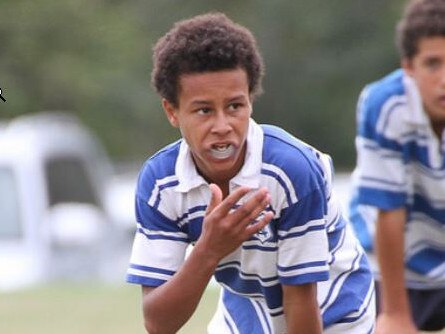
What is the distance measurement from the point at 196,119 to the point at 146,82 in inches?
1050

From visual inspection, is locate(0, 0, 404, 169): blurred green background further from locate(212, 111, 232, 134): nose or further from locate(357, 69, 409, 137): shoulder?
locate(212, 111, 232, 134): nose

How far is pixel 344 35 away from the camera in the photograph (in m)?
32.9

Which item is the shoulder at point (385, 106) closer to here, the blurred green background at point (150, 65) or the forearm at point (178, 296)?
the forearm at point (178, 296)

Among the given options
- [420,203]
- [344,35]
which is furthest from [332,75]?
[420,203]

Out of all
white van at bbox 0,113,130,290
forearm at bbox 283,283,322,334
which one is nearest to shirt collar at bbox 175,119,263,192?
forearm at bbox 283,283,322,334

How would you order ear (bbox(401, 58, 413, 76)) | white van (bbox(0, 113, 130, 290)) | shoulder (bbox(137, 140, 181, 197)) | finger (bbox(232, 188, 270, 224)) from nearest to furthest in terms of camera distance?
finger (bbox(232, 188, 270, 224)), shoulder (bbox(137, 140, 181, 197)), ear (bbox(401, 58, 413, 76)), white van (bbox(0, 113, 130, 290))

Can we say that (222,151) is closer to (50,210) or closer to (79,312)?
(79,312)

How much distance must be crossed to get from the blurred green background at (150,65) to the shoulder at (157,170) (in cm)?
2473

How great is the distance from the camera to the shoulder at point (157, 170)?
584 cm

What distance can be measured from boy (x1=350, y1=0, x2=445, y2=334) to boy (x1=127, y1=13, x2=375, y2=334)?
986 mm

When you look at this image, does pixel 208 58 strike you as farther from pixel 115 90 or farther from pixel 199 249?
pixel 115 90

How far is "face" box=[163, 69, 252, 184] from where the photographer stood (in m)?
5.61

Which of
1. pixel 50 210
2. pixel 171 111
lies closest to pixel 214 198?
pixel 171 111

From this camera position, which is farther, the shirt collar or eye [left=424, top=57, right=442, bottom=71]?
eye [left=424, top=57, right=442, bottom=71]
